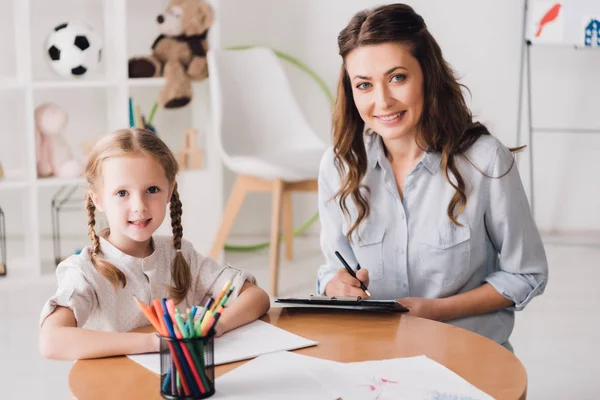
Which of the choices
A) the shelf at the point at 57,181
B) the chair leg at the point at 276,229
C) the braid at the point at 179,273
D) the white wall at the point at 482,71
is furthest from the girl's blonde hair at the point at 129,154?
the white wall at the point at 482,71

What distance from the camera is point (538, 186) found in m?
4.21

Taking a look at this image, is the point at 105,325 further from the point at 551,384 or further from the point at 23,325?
the point at 23,325

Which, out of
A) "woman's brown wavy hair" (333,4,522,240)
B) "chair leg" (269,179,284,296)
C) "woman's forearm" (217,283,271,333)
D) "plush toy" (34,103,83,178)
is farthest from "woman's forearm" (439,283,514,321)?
"plush toy" (34,103,83,178)

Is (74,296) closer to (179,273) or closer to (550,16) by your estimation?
(179,273)

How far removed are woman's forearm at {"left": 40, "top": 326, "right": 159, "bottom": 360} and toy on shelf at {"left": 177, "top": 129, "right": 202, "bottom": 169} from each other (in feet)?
7.68

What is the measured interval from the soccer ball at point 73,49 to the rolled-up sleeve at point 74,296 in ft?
6.82

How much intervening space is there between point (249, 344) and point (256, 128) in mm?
2308

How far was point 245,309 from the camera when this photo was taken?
4.65ft

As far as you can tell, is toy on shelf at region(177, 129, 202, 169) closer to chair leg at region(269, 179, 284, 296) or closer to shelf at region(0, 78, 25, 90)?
chair leg at region(269, 179, 284, 296)

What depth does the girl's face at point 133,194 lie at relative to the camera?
1.40 meters

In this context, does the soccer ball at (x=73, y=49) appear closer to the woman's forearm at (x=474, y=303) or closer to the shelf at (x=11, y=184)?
the shelf at (x=11, y=184)

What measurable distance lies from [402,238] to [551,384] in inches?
38.5

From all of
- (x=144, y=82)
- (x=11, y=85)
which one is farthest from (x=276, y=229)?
(x=11, y=85)

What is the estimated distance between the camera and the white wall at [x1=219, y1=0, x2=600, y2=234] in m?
4.09
